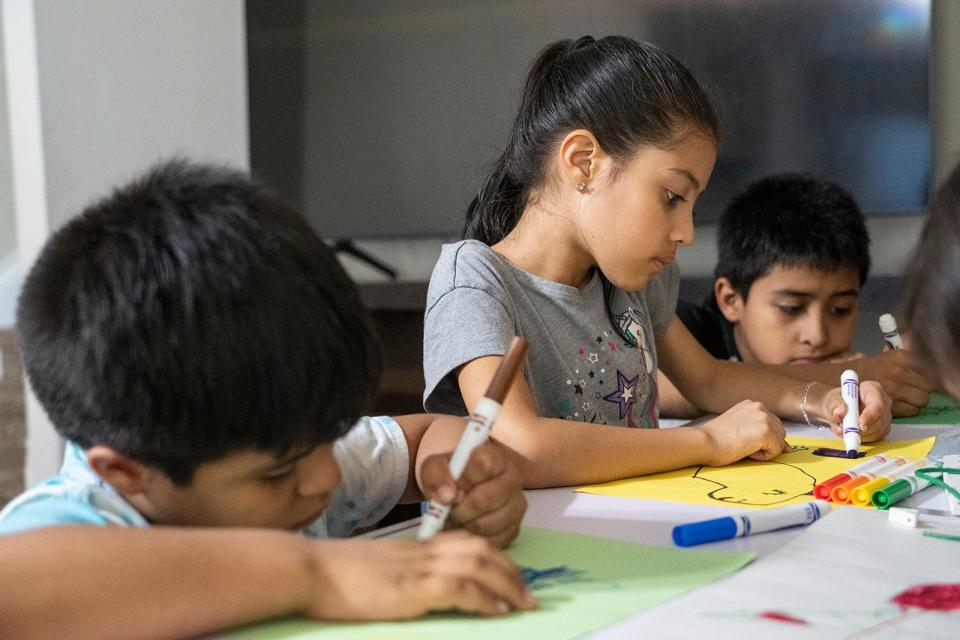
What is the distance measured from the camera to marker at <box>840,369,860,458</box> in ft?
3.36

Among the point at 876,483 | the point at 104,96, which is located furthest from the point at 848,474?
the point at 104,96

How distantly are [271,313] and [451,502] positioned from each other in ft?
0.61

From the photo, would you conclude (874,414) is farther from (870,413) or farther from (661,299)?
(661,299)

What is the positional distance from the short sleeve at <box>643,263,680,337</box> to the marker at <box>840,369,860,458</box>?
11.9 inches

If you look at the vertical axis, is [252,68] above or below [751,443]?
above

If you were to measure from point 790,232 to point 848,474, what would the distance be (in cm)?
87

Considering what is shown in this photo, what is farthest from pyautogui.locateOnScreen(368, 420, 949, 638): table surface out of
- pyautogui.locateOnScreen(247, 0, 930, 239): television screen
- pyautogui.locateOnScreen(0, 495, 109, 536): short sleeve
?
pyautogui.locateOnScreen(247, 0, 930, 239): television screen

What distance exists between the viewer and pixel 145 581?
0.52m

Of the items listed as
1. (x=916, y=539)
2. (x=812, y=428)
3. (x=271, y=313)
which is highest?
(x=271, y=313)

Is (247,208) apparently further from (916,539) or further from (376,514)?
(916,539)

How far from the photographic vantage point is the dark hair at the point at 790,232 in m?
1.64

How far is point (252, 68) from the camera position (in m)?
2.87

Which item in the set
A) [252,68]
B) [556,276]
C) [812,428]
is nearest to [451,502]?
[556,276]

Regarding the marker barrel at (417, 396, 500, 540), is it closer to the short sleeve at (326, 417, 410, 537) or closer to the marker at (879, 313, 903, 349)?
the short sleeve at (326, 417, 410, 537)
